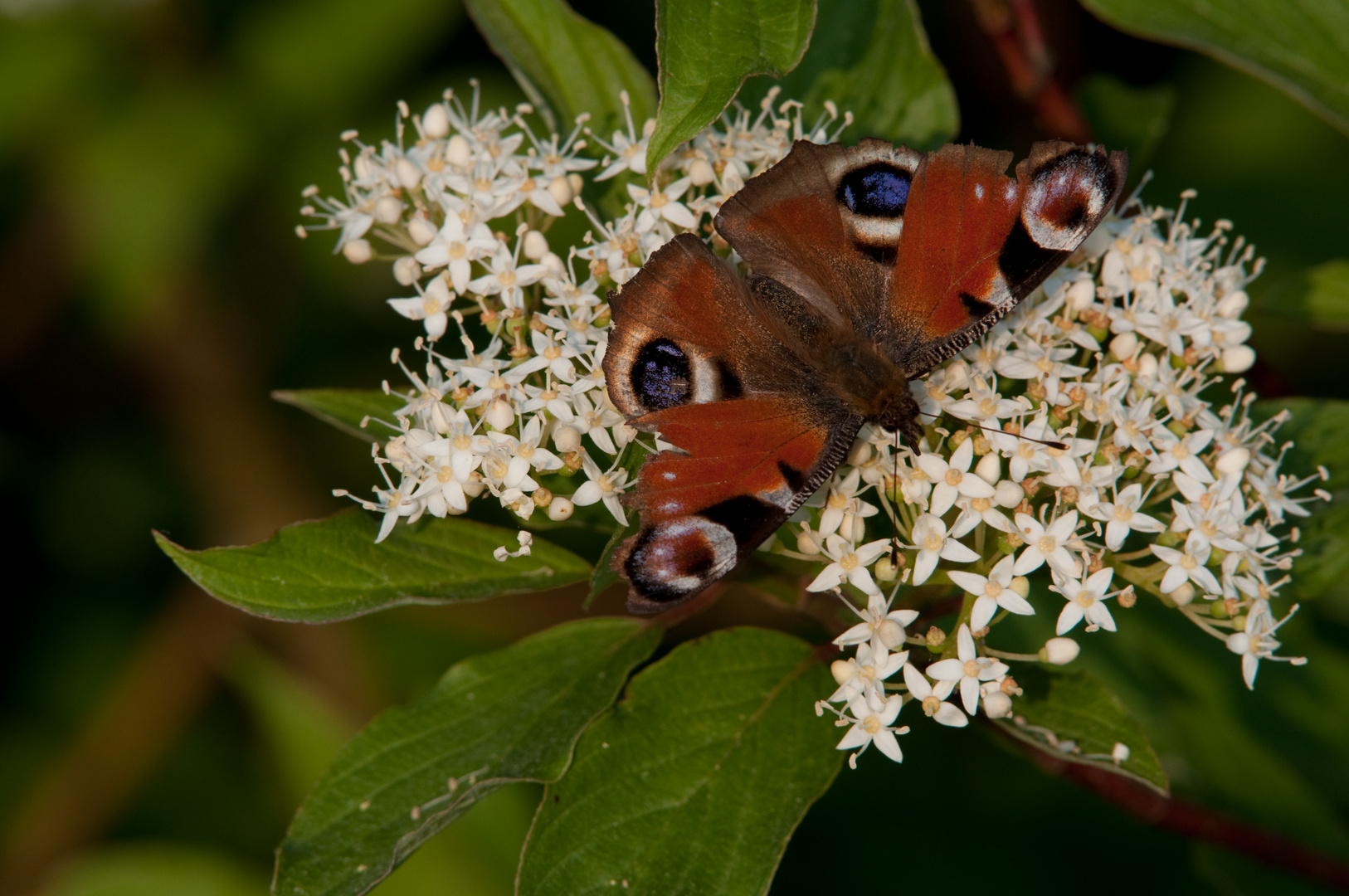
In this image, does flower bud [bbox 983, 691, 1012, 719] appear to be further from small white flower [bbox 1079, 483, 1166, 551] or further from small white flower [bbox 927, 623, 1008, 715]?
small white flower [bbox 1079, 483, 1166, 551]

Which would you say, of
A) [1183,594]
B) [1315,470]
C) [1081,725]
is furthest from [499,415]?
[1315,470]

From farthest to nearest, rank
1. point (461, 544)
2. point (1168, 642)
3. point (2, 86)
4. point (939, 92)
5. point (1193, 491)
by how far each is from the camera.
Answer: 1. point (2, 86)
2. point (1168, 642)
3. point (939, 92)
4. point (461, 544)
5. point (1193, 491)

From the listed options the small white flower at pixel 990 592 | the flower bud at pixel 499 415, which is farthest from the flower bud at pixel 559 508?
the small white flower at pixel 990 592

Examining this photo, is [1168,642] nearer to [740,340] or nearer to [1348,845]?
[1348,845]

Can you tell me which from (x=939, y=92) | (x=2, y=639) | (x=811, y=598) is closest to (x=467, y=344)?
(x=811, y=598)

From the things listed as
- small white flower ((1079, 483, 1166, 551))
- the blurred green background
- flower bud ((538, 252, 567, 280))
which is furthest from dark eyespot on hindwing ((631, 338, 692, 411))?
the blurred green background

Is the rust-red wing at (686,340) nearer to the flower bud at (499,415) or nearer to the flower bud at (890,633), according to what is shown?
the flower bud at (499,415)
